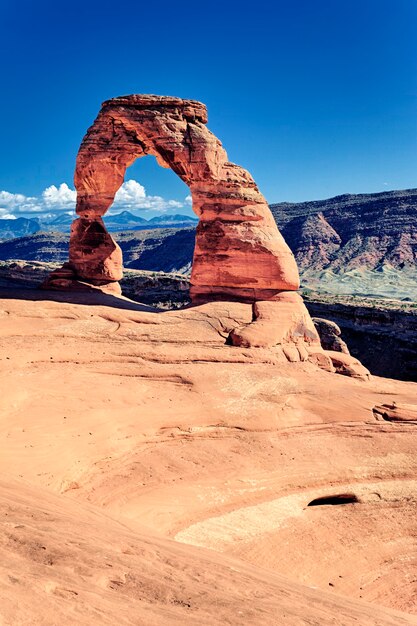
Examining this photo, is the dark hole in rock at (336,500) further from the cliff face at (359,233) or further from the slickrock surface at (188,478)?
the cliff face at (359,233)

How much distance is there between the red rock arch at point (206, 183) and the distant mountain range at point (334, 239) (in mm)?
83175

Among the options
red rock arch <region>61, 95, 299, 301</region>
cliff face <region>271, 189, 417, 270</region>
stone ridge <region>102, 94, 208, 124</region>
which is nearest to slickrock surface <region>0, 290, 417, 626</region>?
red rock arch <region>61, 95, 299, 301</region>

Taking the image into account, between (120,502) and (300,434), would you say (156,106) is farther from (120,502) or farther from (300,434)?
(120,502)

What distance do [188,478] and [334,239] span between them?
10285cm

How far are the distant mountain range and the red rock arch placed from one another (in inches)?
3275

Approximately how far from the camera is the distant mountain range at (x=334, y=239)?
99.2m

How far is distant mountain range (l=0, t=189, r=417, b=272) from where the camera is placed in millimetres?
99250

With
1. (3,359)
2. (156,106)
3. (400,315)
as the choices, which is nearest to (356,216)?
(400,315)

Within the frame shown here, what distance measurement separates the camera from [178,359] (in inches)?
537

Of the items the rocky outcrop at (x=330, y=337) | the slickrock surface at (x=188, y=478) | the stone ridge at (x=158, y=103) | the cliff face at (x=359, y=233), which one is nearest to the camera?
the slickrock surface at (x=188, y=478)

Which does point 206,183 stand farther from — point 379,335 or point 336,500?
point 379,335

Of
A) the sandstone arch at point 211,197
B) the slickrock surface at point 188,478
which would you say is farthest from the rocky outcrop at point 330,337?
the slickrock surface at point 188,478

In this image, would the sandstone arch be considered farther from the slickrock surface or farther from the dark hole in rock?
the dark hole in rock

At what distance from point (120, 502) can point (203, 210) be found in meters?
11.2
